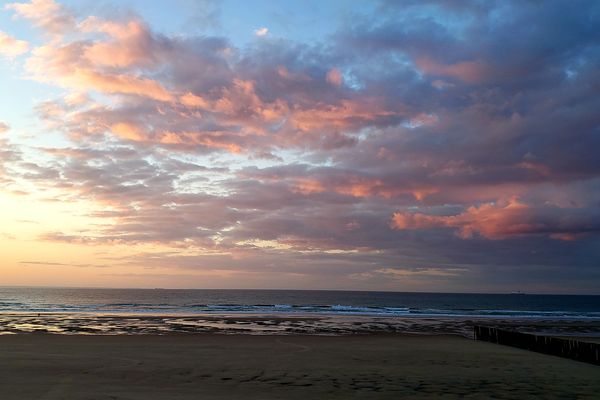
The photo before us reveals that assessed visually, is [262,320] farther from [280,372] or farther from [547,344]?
[280,372]

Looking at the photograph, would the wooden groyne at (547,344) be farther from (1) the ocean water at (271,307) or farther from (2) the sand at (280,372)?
(1) the ocean water at (271,307)

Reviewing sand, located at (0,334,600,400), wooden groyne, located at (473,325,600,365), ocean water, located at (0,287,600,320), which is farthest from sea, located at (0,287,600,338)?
sand, located at (0,334,600,400)

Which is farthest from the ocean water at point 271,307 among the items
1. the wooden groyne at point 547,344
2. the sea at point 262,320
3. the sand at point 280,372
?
the sand at point 280,372

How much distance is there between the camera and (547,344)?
25484 mm

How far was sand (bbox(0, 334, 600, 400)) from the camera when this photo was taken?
13.9 metres

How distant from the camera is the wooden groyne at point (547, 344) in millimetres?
21734

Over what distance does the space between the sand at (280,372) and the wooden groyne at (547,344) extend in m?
1.00

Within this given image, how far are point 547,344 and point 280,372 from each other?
15.5m

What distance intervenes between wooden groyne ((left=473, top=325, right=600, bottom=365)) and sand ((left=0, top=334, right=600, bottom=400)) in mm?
999

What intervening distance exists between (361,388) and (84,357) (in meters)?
12.2

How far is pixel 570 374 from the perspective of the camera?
58.7 feet

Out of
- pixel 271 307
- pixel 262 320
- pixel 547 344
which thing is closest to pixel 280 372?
pixel 547 344

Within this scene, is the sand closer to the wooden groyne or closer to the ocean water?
the wooden groyne

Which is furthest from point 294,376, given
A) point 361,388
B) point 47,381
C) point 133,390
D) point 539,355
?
point 539,355
